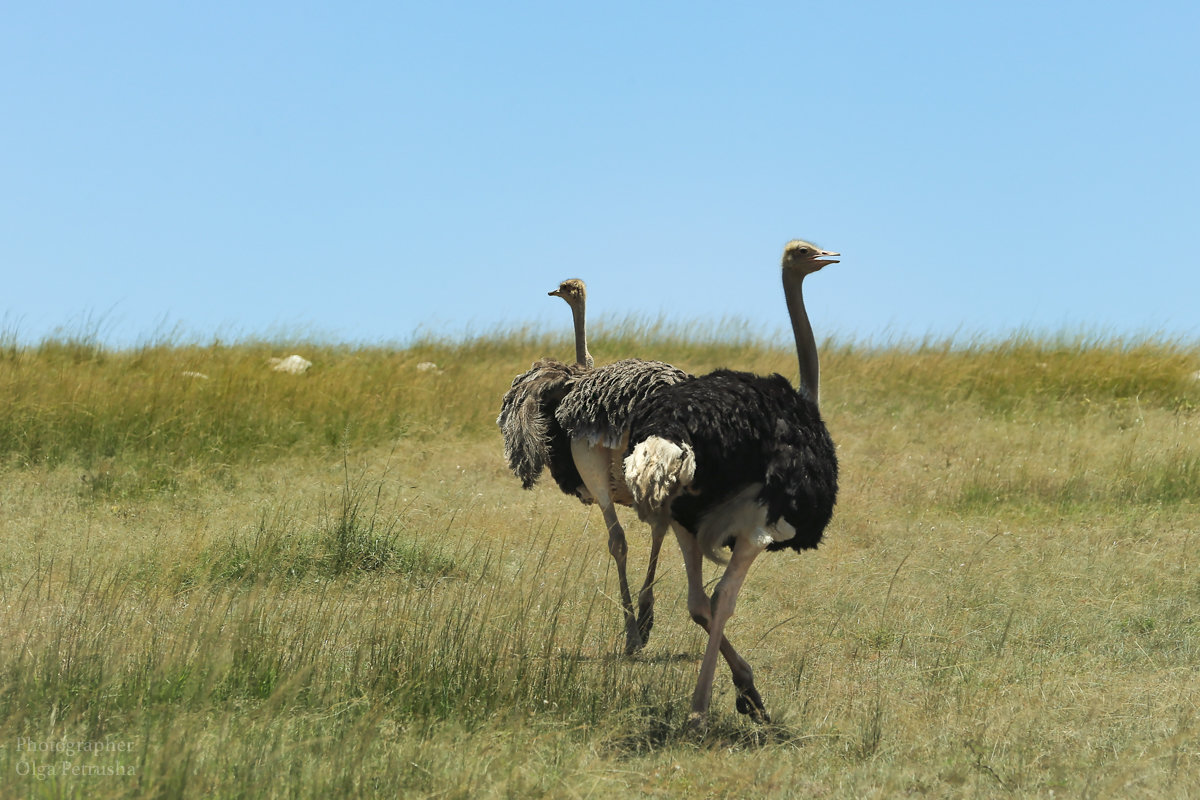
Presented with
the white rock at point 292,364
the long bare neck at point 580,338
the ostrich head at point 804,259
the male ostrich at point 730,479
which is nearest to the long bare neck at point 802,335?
the ostrich head at point 804,259

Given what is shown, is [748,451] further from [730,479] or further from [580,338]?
[580,338]

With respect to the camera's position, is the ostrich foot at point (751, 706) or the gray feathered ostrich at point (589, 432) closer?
the ostrich foot at point (751, 706)

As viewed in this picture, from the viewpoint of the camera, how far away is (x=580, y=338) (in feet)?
24.5

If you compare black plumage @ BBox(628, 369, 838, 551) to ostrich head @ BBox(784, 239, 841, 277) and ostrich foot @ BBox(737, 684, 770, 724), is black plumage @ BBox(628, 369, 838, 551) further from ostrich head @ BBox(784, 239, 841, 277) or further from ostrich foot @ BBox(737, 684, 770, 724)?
ostrich head @ BBox(784, 239, 841, 277)

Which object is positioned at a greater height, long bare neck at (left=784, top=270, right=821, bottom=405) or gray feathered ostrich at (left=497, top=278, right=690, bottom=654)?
long bare neck at (left=784, top=270, right=821, bottom=405)

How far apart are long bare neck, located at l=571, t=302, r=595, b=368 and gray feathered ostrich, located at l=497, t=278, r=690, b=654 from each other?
21.2 inches

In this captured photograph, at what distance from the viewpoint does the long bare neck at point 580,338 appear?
7.09 metres

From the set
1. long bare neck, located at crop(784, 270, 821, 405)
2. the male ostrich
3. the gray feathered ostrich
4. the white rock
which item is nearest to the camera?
the male ostrich

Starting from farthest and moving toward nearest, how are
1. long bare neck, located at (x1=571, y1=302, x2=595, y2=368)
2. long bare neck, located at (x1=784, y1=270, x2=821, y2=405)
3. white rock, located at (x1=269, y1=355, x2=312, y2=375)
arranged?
white rock, located at (x1=269, y1=355, x2=312, y2=375) → long bare neck, located at (x1=571, y1=302, x2=595, y2=368) → long bare neck, located at (x1=784, y1=270, x2=821, y2=405)

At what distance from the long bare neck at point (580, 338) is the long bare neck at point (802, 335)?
1.83m

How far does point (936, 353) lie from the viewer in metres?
16.1

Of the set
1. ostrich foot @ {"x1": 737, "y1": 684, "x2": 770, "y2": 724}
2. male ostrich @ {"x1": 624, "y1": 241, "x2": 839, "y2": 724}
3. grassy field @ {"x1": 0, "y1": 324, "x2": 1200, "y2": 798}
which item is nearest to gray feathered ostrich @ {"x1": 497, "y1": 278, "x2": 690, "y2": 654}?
grassy field @ {"x1": 0, "y1": 324, "x2": 1200, "y2": 798}

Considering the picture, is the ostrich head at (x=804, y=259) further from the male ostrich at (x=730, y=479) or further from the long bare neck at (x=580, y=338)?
the long bare neck at (x=580, y=338)

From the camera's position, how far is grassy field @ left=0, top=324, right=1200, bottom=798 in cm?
Result: 379
